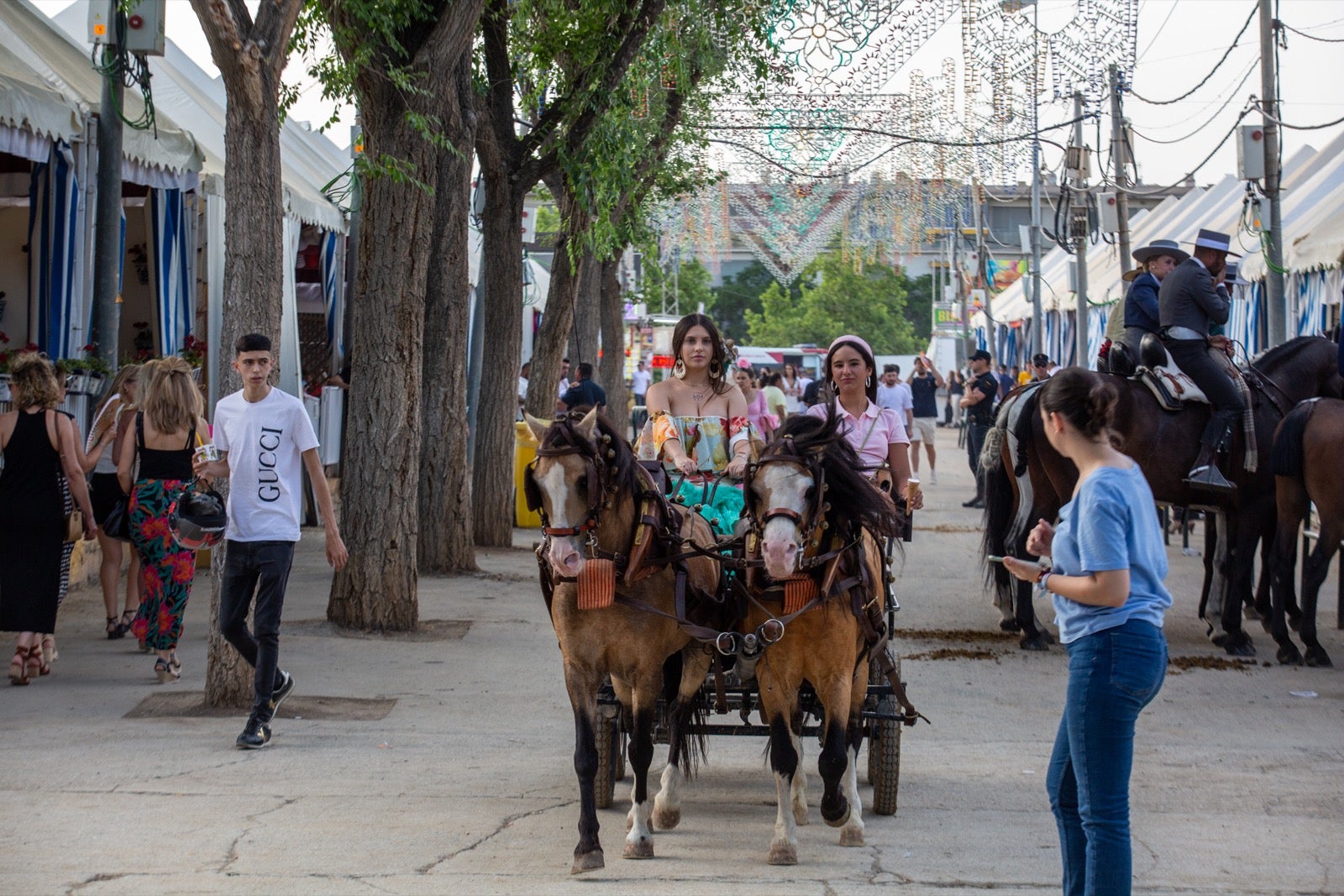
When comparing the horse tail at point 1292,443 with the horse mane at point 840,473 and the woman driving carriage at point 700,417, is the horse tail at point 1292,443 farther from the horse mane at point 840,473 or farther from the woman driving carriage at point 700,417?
the horse mane at point 840,473

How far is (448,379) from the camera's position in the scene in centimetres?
1326

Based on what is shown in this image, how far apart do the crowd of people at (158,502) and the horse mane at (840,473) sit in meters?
2.98

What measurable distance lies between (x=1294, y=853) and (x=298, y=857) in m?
4.06

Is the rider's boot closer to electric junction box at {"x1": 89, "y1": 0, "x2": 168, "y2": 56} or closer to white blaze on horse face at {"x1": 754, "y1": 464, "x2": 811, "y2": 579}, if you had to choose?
white blaze on horse face at {"x1": 754, "y1": 464, "x2": 811, "y2": 579}

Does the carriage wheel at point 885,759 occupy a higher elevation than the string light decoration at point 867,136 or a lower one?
lower

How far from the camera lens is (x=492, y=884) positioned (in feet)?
17.5

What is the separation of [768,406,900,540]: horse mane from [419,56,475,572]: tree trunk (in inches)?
277

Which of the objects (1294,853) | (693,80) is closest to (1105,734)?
(1294,853)

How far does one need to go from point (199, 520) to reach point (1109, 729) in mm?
4936

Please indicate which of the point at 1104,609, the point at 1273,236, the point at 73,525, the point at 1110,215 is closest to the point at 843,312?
the point at 1110,215

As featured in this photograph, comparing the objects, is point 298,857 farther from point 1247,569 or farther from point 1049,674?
point 1247,569

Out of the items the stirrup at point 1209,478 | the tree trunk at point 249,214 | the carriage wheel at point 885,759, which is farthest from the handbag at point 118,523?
the stirrup at point 1209,478

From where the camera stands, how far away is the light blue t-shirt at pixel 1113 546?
13.7 feet

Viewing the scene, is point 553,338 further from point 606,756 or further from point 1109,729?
point 1109,729
